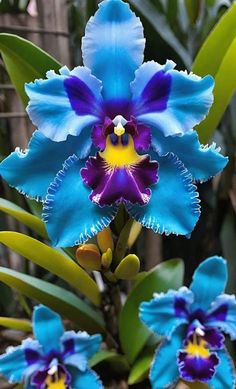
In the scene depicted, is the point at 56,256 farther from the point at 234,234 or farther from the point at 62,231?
the point at 234,234

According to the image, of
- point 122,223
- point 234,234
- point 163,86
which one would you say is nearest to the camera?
point 163,86

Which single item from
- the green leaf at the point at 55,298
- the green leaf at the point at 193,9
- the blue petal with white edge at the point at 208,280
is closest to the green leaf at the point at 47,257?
the green leaf at the point at 55,298

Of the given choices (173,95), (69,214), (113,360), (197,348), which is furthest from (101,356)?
(173,95)

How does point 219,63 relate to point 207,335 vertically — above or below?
above

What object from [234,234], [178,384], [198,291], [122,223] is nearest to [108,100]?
[122,223]

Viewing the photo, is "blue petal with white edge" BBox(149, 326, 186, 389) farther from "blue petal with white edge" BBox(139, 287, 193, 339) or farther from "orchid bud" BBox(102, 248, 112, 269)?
"orchid bud" BBox(102, 248, 112, 269)

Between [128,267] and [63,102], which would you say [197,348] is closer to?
[128,267]

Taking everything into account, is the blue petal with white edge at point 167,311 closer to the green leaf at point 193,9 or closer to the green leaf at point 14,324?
the green leaf at point 14,324
